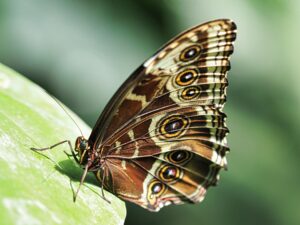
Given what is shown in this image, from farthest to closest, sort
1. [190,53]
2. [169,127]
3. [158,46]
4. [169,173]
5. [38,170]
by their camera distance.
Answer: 1. [158,46]
2. [169,173]
3. [169,127]
4. [190,53]
5. [38,170]

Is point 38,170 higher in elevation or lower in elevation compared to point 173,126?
lower

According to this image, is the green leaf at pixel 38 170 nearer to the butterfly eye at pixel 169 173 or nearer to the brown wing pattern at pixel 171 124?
the brown wing pattern at pixel 171 124

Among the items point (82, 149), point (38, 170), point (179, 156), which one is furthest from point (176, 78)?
point (38, 170)

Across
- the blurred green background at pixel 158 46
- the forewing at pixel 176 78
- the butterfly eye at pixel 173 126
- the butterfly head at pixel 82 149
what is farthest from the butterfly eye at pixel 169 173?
the blurred green background at pixel 158 46

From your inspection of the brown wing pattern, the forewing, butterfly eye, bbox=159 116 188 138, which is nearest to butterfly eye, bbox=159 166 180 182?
the brown wing pattern

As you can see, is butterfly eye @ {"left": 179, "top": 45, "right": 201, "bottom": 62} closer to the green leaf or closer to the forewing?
the forewing

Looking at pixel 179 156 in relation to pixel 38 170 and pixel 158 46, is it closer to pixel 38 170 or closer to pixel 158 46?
pixel 38 170
